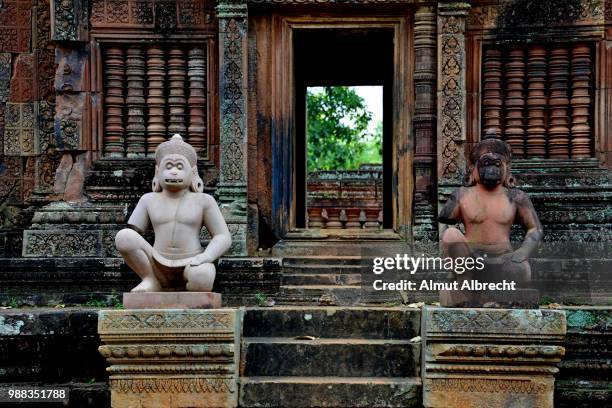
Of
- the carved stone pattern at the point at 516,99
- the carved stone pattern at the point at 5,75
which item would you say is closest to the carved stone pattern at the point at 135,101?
the carved stone pattern at the point at 5,75

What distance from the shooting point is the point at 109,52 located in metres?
9.71

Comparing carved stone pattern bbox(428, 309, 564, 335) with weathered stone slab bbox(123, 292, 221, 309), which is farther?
weathered stone slab bbox(123, 292, 221, 309)

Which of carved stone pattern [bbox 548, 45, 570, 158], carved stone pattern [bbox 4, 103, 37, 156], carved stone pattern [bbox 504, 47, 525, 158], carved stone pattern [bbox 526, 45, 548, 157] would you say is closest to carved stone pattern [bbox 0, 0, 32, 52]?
carved stone pattern [bbox 4, 103, 37, 156]

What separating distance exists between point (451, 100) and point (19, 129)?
4539mm

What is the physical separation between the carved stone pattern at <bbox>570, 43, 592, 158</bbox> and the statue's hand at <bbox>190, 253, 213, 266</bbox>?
444 cm

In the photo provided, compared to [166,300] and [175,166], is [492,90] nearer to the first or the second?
[175,166]

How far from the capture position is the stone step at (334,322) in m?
7.05

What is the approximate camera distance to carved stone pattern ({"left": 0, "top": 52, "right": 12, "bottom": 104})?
10.1 m

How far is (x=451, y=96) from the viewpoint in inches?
363

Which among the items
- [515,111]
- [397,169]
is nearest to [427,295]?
[397,169]

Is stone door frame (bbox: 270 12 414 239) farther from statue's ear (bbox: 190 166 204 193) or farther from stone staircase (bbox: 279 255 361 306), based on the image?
statue's ear (bbox: 190 166 204 193)

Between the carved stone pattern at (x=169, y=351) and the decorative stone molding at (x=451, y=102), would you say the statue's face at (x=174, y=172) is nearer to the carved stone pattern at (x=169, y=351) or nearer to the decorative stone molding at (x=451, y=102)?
the carved stone pattern at (x=169, y=351)

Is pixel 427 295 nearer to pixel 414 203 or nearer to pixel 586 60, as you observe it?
pixel 414 203

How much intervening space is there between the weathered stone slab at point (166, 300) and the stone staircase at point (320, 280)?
207 centimetres
